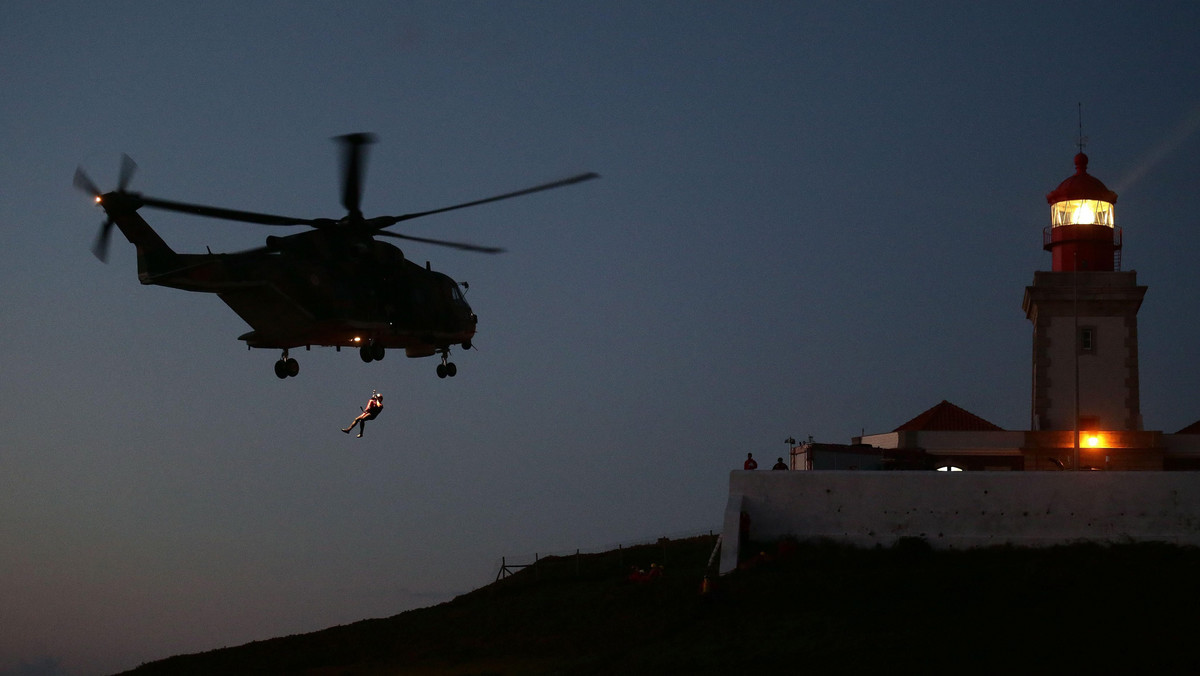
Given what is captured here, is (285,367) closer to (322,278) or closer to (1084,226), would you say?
(322,278)

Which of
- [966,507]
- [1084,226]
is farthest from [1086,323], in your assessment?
[966,507]

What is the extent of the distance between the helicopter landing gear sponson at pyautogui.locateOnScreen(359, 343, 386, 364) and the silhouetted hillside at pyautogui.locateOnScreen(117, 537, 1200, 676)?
7.63 metres

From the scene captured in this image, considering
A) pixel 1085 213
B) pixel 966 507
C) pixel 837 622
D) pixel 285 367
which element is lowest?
pixel 837 622

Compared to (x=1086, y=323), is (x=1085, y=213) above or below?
above

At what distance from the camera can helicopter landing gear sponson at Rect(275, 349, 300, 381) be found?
118ft

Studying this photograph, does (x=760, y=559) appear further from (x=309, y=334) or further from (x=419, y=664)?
(x=309, y=334)

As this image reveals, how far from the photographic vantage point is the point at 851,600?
34.9 m

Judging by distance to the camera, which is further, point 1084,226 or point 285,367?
point 1084,226

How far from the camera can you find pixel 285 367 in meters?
36.1

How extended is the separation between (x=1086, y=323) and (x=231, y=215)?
109 ft

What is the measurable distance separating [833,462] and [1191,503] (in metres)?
11.6

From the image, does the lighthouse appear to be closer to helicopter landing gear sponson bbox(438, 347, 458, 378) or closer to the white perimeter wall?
the white perimeter wall

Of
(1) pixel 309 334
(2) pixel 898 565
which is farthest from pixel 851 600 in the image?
(1) pixel 309 334

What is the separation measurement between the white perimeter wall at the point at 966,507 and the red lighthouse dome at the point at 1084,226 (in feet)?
61.4
